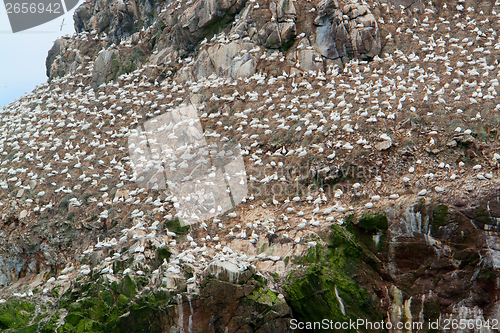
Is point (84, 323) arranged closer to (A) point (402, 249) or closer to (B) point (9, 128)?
(A) point (402, 249)

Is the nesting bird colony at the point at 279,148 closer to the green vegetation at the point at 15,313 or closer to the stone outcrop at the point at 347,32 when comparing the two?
the stone outcrop at the point at 347,32

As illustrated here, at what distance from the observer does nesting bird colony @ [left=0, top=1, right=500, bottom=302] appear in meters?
16.0

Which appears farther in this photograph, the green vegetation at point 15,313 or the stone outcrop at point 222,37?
the stone outcrop at point 222,37

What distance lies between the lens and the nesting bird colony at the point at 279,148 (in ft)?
52.6

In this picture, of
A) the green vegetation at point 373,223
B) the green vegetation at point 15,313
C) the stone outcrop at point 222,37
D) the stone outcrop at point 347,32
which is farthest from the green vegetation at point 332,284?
the stone outcrop at point 347,32

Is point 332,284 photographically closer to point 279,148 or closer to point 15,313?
point 279,148

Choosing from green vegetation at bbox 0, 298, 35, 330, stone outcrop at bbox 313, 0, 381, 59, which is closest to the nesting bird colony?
stone outcrop at bbox 313, 0, 381, 59

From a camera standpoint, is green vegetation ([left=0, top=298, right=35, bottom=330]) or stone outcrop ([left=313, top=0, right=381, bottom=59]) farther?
stone outcrop ([left=313, top=0, right=381, bottom=59])

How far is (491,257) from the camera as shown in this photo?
14.7 metres

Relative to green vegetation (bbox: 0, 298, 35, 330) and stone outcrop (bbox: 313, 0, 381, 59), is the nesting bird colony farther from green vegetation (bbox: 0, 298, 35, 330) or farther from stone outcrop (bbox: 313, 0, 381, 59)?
green vegetation (bbox: 0, 298, 35, 330)

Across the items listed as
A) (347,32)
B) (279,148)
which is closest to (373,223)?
(279,148)

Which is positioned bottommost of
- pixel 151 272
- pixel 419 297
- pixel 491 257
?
pixel 419 297

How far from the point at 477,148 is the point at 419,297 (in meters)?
6.33

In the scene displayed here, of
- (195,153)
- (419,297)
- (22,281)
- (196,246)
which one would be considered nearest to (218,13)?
(195,153)
